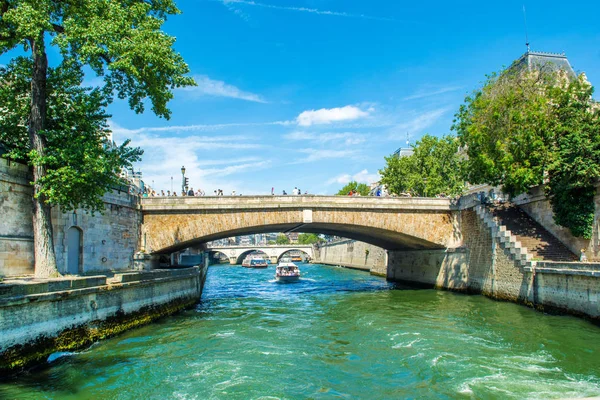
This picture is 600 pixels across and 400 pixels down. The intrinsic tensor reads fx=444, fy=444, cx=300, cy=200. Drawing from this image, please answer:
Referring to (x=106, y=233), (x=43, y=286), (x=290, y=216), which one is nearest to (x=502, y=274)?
(x=290, y=216)

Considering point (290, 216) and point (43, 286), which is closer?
point (43, 286)

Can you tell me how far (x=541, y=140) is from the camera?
24.0 meters

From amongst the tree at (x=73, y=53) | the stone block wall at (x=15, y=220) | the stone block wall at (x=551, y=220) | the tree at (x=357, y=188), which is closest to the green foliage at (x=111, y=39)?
the tree at (x=73, y=53)

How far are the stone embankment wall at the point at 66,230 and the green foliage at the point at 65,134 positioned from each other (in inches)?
54.9

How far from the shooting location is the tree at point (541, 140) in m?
21.7

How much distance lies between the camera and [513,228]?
25.7 meters

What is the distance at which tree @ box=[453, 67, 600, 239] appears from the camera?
21672 millimetres

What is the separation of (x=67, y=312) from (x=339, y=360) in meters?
8.63

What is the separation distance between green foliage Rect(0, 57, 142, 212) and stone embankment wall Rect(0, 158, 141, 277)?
4.57 ft

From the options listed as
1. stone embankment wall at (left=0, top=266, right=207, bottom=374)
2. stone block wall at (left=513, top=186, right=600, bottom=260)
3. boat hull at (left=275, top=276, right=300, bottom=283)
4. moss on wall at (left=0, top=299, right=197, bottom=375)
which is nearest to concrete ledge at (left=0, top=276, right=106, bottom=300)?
stone embankment wall at (left=0, top=266, right=207, bottom=374)

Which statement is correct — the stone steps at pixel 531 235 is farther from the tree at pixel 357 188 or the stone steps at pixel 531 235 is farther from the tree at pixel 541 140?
the tree at pixel 357 188

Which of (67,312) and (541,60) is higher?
(541,60)

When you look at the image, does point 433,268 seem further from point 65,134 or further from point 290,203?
point 65,134

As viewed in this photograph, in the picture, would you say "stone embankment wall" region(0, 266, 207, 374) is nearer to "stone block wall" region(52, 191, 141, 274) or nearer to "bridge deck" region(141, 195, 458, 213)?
"stone block wall" region(52, 191, 141, 274)
